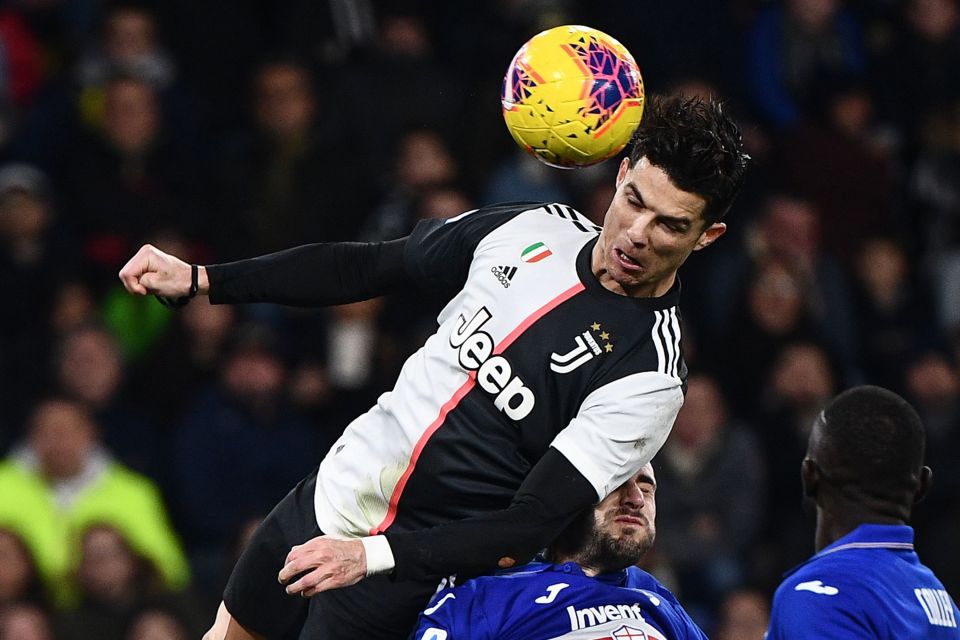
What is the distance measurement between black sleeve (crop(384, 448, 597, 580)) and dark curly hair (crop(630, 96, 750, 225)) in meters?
0.72

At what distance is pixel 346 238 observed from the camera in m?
8.35

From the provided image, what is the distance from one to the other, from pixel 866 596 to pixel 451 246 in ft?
4.39

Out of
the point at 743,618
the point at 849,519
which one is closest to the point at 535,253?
the point at 849,519

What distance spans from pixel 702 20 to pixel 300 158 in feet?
9.19

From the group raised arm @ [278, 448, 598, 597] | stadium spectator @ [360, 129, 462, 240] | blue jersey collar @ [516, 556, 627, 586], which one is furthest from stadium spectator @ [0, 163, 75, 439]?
raised arm @ [278, 448, 598, 597]

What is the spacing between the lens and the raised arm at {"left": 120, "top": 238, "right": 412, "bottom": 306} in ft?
14.0

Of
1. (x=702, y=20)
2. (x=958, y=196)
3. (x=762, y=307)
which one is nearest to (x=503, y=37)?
(x=702, y=20)

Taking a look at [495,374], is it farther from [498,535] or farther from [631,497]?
[631,497]

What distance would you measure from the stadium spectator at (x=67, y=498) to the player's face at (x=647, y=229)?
388 cm

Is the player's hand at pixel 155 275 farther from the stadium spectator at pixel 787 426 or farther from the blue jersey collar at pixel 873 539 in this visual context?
the stadium spectator at pixel 787 426

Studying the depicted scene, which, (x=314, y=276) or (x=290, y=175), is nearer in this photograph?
(x=314, y=276)

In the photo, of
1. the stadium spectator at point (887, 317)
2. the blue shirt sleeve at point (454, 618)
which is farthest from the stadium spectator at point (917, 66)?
the blue shirt sleeve at point (454, 618)

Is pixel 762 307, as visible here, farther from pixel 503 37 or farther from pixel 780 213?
pixel 503 37

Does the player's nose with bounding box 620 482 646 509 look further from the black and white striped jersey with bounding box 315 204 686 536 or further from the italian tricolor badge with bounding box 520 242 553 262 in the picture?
the italian tricolor badge with bounding box 520 242 553 262
